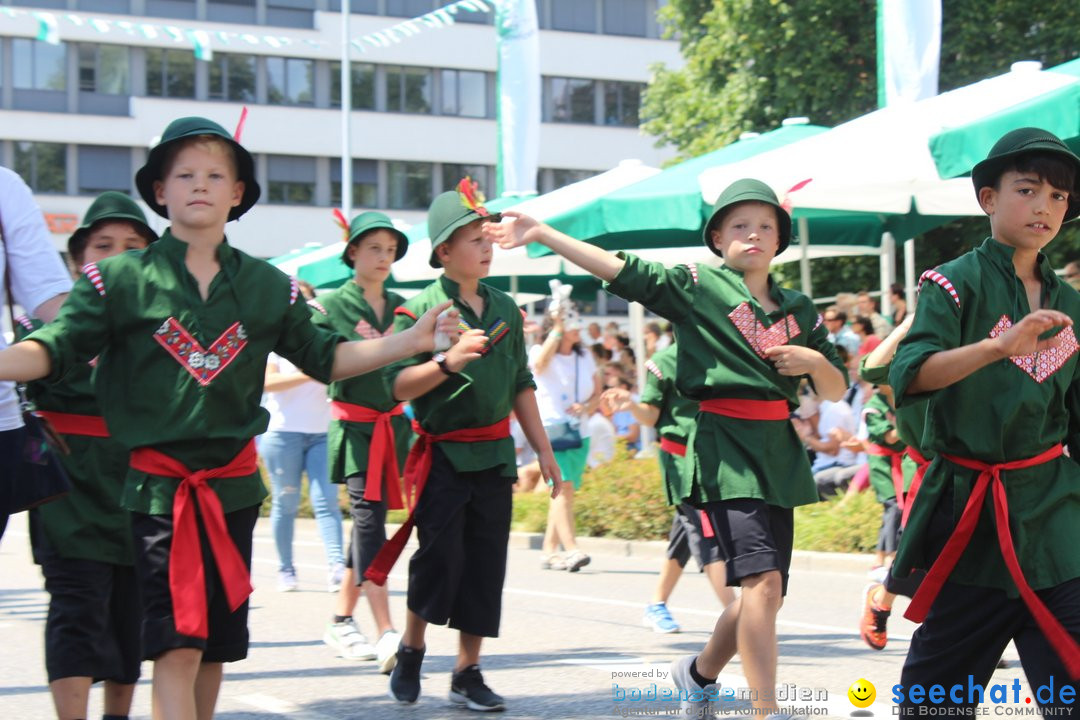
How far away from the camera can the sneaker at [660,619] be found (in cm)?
843

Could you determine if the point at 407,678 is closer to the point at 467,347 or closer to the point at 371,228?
the point at 467,347

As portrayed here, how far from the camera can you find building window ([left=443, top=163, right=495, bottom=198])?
1928 inches

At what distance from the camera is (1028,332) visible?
12.3 ft

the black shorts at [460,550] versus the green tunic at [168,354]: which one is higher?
the green tunic at [168,354]

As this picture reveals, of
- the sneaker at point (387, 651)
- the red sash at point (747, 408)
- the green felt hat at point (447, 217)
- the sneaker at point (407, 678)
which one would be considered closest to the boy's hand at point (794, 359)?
the red sash at point (747, 408)

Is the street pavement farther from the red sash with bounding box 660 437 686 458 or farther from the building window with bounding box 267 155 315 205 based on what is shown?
the building window with bounding box 267 155 315 205

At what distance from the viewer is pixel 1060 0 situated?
2686cm

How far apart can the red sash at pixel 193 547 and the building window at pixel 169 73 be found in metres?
43.3

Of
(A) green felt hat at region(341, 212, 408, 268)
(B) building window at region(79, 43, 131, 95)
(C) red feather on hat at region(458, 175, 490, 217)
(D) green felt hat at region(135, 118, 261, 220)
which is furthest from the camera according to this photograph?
(B) building window at region(79, 43, 131, 95)

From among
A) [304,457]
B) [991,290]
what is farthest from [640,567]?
[991,290]

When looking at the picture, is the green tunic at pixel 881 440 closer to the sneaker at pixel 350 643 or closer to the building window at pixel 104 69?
the sneaker at pixel 350 643

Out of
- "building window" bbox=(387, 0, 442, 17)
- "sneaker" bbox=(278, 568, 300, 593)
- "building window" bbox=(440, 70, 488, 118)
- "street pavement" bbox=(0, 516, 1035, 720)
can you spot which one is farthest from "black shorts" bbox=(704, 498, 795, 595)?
"building window" bbox=(440, 70, 488, 118)

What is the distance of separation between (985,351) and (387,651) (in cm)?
400

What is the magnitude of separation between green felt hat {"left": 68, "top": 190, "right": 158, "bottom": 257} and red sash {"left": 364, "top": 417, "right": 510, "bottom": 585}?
142 cm
